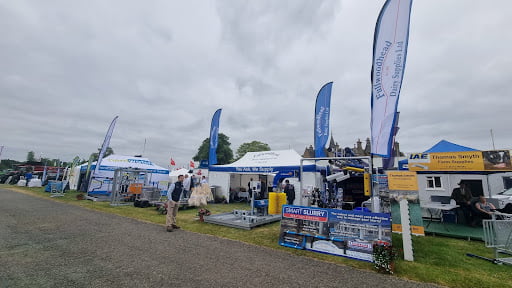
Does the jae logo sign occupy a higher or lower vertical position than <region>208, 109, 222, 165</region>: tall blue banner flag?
lower

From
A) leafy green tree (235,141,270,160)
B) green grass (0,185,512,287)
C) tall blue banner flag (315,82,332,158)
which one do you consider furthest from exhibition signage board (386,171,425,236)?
leafy green tree (235,141,270,160)

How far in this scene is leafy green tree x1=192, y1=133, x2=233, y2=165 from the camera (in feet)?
151

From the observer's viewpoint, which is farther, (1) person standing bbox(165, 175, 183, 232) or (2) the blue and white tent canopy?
(2) the blue and white tent canopy

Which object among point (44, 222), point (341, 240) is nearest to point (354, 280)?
point (341, 240)

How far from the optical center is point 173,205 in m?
7.08

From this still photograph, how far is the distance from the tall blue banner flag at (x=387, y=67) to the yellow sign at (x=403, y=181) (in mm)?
1357

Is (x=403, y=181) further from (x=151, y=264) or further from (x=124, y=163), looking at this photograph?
(x=124, y=163)

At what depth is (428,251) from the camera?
5289 millimetres

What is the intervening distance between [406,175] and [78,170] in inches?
1097

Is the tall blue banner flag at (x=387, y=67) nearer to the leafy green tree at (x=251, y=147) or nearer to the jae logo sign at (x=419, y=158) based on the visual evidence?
the jae logo sign at (x=419, y=158)

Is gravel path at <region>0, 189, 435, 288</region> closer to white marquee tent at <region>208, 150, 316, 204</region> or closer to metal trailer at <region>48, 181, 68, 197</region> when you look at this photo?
white marquee tent at <region>208, 150, 316, 204</region>

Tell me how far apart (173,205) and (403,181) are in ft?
23.6

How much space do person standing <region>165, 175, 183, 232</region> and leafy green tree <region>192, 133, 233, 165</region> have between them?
125 ft

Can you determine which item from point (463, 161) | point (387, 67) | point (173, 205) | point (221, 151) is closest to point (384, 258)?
point (387, 67)
